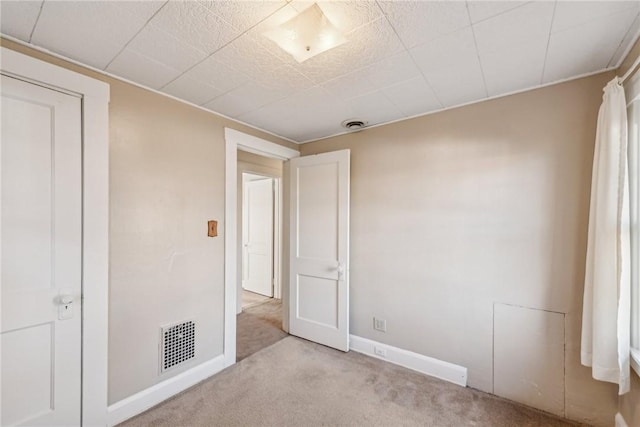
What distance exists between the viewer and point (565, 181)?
74.6 inches

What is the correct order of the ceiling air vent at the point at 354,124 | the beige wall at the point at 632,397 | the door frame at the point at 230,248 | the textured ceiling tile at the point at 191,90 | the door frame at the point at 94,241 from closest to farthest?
the beige wall at the point at 632,397 → the door frame at the point at 94,241 → the textured ceiling tile at the point at 191,90 → the door frame at the point at 230,248 → the ceiling air vent at the point at 354,124

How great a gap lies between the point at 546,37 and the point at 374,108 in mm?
1189

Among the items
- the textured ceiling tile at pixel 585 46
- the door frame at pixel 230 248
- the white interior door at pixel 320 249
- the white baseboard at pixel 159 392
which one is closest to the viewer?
the textured ceiling tile at pixel 585 46

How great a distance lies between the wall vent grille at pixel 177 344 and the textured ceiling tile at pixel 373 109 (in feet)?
7.57

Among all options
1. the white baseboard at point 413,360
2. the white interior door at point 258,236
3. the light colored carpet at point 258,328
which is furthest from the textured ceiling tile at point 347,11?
the white interior door at point 258,236

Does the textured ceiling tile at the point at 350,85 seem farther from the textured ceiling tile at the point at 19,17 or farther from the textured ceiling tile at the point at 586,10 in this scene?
the textured ceiling tile at the point at 19,17

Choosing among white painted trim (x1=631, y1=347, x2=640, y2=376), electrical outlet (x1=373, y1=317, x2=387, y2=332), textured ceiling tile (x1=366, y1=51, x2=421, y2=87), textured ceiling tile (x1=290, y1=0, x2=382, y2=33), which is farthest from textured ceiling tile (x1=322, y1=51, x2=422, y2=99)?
electrical outlet (x1=373, y1=317, x2=387, y2=332)

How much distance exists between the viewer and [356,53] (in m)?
1.59

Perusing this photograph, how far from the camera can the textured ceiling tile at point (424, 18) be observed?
122 cm

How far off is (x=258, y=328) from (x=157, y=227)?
2.02 meters

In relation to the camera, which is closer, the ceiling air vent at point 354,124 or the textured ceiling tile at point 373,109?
the textured ceiling tile at point 373,109

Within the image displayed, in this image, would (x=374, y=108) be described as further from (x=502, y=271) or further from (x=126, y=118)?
(x=126, y=118)

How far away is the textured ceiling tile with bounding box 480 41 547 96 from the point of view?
156 centimetres

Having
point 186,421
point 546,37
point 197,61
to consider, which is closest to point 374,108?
point 546,37
